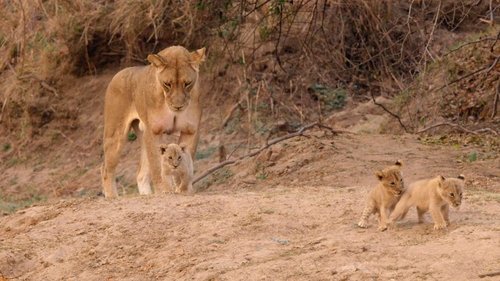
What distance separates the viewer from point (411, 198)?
26.5 feet

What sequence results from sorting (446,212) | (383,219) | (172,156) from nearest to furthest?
(446,212), (383,219), (172,156)

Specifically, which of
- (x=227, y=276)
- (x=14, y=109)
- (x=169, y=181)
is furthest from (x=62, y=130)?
(x=227, y=276)

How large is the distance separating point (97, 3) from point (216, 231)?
1052cm

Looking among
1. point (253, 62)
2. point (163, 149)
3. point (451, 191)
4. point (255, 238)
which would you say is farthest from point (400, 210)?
point (253, 62)

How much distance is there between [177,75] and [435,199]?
4.19 m

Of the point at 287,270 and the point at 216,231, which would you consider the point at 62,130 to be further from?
the point at 287,270

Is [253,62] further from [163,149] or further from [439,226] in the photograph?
[439,226]

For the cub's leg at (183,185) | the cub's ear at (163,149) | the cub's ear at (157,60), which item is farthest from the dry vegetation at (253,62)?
the cub's leg at (183,185)

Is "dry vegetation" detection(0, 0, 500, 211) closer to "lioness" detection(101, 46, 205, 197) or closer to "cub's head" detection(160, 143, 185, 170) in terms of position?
"lioness" detection(101, 46, 205, 197)

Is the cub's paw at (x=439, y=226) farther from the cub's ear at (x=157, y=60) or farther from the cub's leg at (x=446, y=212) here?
the cub's ear at (x=157, y=60)

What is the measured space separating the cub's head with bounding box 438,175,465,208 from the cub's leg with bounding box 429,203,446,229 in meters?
0.12

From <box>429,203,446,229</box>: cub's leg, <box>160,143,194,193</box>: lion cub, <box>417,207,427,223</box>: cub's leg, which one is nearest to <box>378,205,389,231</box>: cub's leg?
<box>417,207,427,223</box>: cub's leg

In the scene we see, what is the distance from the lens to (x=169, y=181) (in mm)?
11250

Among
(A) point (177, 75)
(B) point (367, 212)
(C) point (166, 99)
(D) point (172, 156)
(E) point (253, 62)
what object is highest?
(E) point (253, 62)
